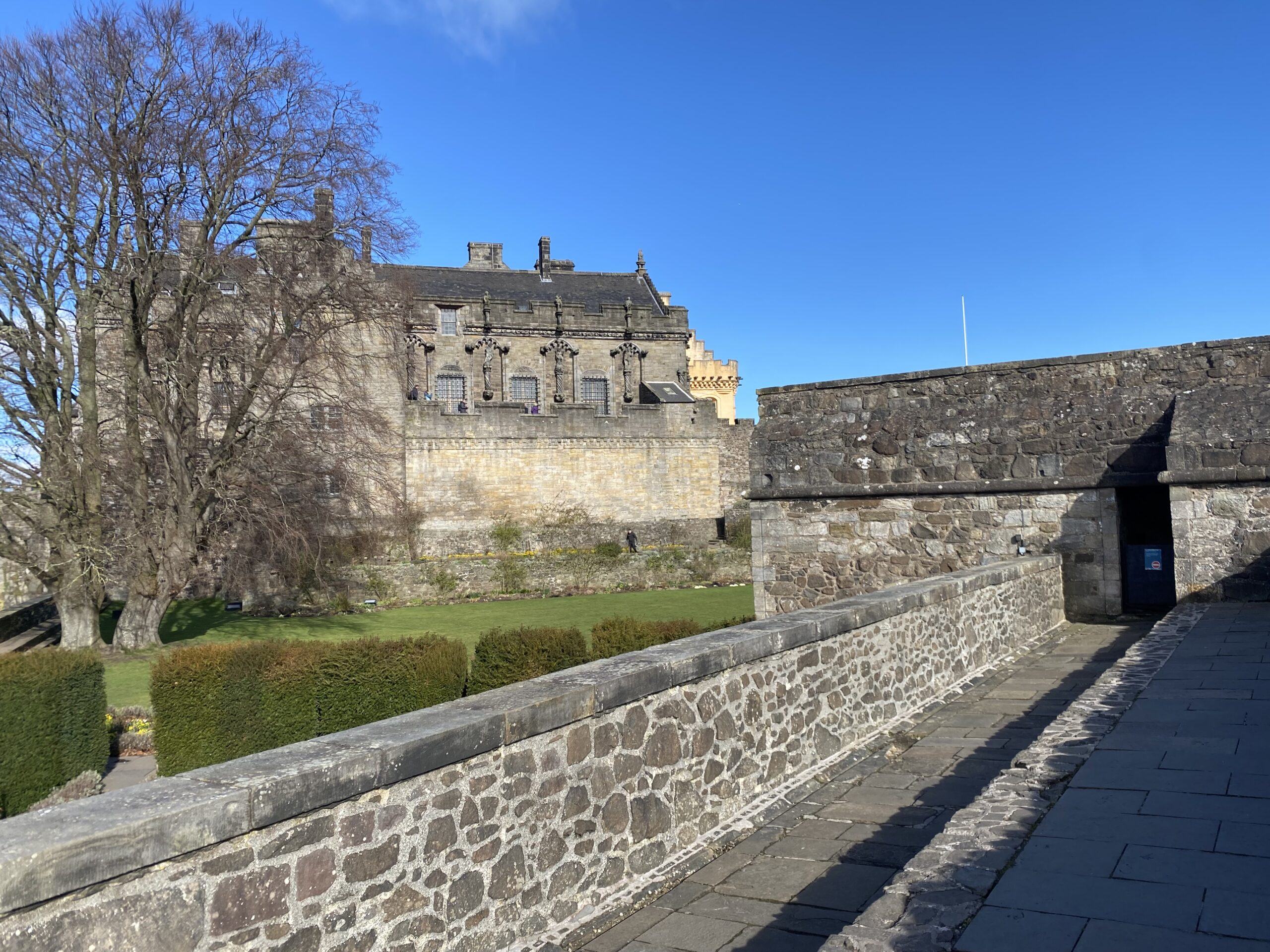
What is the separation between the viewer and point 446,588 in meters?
27.5

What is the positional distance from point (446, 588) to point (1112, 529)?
19.6 meters

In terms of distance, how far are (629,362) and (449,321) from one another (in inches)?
345

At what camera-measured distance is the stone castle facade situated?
1076 cm

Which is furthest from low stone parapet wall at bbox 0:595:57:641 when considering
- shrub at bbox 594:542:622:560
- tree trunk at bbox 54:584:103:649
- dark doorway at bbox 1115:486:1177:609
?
dark doorway at bbox 1115:486:1177:609

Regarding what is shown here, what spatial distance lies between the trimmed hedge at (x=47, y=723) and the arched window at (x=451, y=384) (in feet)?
115

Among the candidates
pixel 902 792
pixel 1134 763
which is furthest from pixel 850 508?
pixel 1134 763

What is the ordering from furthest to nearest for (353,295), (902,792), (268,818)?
(353,295)
(902,792)
(268,818)

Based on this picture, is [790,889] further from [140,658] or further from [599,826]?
[140,658]

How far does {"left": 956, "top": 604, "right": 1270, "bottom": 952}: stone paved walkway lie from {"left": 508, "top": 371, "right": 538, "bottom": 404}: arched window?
40206mm

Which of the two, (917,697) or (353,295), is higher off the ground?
(353,295)

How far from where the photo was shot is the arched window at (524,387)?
44719 millimetres

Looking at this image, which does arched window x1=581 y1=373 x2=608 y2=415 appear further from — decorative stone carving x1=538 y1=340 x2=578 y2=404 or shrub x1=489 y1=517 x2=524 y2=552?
shrub x1=489 y1=517 x2=524 y2=552

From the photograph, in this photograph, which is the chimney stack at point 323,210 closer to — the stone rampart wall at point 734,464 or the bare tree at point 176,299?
the bare tree at point 176,299

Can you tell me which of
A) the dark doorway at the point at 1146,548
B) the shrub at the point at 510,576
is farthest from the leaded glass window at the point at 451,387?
the dark doorway at the point at 1146,548
